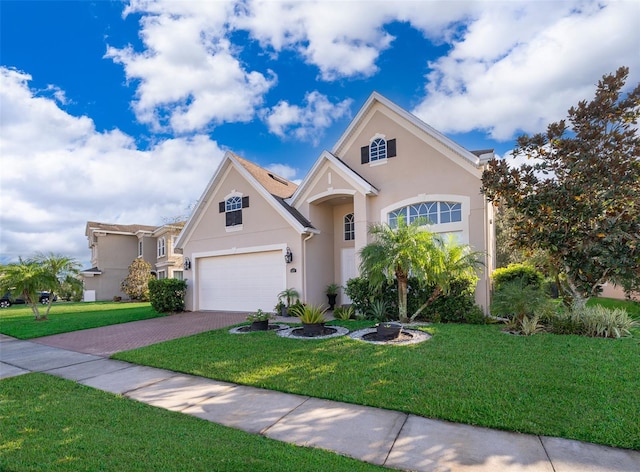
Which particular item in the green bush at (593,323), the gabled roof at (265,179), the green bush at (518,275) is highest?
the gabled roof at (265,179)

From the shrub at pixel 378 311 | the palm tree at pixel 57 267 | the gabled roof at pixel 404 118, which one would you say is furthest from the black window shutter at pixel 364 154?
the palm tree at pixel 57 267

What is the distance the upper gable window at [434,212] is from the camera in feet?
39.2

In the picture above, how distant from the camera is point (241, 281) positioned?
51.0 ft

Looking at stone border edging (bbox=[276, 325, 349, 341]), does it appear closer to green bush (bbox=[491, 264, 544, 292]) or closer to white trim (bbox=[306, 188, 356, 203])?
white trim (bbox=[306, 188, 356, 203])

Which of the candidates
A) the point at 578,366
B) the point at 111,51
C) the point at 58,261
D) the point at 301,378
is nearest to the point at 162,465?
the point at 301,378

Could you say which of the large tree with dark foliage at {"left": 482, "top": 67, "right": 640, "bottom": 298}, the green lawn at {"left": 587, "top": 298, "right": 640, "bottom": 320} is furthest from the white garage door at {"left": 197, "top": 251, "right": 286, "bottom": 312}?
the green lawn at {"left": 587, "top": 298, "right": 640, "bottom": 320}

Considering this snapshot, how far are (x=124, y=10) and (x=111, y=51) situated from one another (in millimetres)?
1920

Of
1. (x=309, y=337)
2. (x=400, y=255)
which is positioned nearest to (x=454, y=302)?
(x=400, y=255)

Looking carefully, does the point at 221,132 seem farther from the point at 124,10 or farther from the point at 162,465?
the point at 162,465

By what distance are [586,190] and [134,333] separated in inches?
547

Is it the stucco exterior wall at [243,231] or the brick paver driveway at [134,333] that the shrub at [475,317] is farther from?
the brick paver driveway at [134,333]

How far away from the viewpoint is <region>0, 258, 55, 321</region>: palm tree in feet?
46.4

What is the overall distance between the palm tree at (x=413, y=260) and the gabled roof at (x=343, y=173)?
3060 millimetres

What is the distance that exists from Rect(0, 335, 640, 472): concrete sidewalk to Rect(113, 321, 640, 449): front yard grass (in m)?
0.21
